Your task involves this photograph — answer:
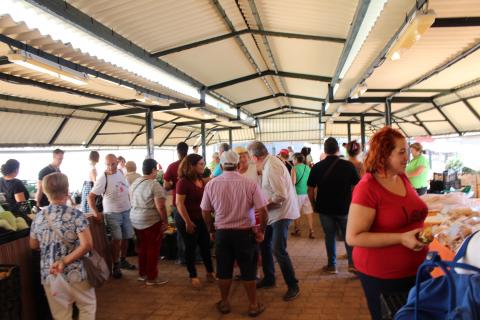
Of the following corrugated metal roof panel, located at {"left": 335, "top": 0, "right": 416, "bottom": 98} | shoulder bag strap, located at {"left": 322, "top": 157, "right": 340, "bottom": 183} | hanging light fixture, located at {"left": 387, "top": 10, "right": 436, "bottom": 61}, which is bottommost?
shoulder bag strap, located at {"left": 322, "top": 157, "right": 340, "bottom": 183}

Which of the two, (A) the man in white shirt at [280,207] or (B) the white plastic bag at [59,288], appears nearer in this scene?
(B) the white plastic bag at [59,288]

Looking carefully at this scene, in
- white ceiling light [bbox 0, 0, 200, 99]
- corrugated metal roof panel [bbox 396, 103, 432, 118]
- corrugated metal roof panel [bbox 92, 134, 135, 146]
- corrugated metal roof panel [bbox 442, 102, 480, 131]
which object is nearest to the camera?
white ceiling light [bbox 0, 0, 200, 99]

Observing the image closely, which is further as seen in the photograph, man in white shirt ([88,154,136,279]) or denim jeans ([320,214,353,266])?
man in white shirt ([88,154,136,279])

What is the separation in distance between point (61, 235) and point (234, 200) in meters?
1.45

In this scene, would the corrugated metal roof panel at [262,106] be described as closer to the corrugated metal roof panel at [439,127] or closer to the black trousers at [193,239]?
→ the corrugated metal roof panel at [439,127]

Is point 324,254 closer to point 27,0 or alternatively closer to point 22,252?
point 22,252

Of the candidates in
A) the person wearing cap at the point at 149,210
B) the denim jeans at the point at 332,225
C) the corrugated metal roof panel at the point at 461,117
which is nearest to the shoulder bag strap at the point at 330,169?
the denim jeans at the point at 332,225

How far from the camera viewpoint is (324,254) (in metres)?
5.97

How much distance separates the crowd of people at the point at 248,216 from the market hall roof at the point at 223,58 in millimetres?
1309

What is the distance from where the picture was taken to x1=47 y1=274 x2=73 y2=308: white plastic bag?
114 inches

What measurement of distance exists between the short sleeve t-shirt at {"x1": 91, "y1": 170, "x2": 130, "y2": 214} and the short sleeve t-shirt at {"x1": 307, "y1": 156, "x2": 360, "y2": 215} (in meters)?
2.45

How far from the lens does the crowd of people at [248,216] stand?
80.4 inches

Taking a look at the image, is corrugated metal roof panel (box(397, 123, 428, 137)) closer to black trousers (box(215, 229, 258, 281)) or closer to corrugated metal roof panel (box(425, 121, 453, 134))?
corrugated metal roof panel (box(425, 121, 453, 134))

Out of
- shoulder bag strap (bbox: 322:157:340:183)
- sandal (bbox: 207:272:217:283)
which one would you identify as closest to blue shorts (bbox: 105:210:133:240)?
sandal (bbox: 207:272:217:283)
